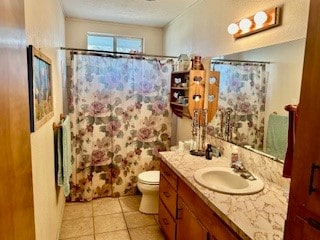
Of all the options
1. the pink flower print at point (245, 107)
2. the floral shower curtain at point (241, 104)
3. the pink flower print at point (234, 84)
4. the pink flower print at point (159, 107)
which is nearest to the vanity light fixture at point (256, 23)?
the floral shower curtain at point (241, 104)

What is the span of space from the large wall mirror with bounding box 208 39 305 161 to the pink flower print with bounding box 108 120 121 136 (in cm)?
127

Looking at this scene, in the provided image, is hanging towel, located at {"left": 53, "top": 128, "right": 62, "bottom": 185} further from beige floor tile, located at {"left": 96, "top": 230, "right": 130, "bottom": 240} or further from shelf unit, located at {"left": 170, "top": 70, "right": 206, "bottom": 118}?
shelf unit, located at {"left": 170, "top": 70, "right": 206, "bottom": 118}

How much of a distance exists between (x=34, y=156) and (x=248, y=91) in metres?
1.66

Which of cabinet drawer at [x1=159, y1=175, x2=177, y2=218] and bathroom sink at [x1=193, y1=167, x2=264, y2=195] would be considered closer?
bathroom sink at [x1=193, y1=167, x2=264, y2=195]

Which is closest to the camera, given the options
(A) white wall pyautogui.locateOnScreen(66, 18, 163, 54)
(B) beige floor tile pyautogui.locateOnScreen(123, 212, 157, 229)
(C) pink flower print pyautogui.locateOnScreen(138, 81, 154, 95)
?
(B) beige floor tile pyautogui.locateOnScreen(123, 212, 157, 229)

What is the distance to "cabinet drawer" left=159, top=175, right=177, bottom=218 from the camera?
2.08m

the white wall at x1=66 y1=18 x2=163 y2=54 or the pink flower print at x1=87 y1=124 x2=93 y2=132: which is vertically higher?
the white wall at x1=66 y1=18 x2=163 y2=54

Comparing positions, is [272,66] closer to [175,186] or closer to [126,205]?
[175,186]

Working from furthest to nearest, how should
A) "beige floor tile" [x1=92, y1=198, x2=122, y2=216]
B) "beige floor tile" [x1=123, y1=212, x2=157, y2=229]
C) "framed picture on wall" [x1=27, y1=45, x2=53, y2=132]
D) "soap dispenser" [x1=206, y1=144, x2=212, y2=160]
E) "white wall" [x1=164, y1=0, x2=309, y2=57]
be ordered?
"beige floor tile" [x1=92, y1=198, x2=122, y2=216], "beige floor tile" [x1=123, y1=212, x2=157, y2=229], "soap dispenser" [x1=206, y1=144, x2=212, y2=160], "white wall" [x1=164, y1=0, x2=309, y2=57], "framed picture on wall" [x1=27, y1=45, x2=53, y2=132]

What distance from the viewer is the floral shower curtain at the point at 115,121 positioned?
9.64 feet

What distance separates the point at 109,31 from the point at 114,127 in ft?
5.51

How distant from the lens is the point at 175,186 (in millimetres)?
2051

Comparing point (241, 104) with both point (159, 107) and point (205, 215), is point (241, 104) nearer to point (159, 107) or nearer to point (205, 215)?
point (205, 215)

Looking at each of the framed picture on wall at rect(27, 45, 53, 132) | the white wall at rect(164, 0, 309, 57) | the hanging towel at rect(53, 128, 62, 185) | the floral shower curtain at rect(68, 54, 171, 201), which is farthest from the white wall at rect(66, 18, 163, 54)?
the framed picture on wall at rect(27, 45, 53, 132)
